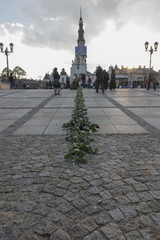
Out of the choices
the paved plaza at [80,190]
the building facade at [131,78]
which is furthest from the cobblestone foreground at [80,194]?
the building facade at [131,78]

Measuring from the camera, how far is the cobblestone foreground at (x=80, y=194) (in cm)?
179

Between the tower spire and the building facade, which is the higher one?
the tower spire

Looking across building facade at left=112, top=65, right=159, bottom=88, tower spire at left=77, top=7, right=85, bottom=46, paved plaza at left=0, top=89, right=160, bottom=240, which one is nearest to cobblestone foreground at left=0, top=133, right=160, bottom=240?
paved plaza at left=0, top=89, right=160, bottom=240

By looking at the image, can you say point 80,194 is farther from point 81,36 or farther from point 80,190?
point 81,36

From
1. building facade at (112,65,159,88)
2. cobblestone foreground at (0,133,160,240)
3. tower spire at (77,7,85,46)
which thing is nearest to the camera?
cobblestone foreground at (0,133,160,240)

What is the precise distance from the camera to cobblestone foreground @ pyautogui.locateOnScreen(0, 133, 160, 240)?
179 cm

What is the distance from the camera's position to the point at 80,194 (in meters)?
2.33

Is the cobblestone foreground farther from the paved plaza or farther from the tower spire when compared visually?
the tower spire

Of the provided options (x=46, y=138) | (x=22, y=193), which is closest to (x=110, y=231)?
(x=22, y=193)

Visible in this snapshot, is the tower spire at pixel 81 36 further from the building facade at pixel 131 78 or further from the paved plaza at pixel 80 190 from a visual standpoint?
the paved plaza at pixel 80 190

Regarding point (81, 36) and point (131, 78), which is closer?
point (131, 78)

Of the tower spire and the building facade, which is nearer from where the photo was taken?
the building facade

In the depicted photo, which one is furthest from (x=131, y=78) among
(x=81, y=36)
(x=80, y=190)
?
(x=81, y=36)

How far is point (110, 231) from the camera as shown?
1.77m
